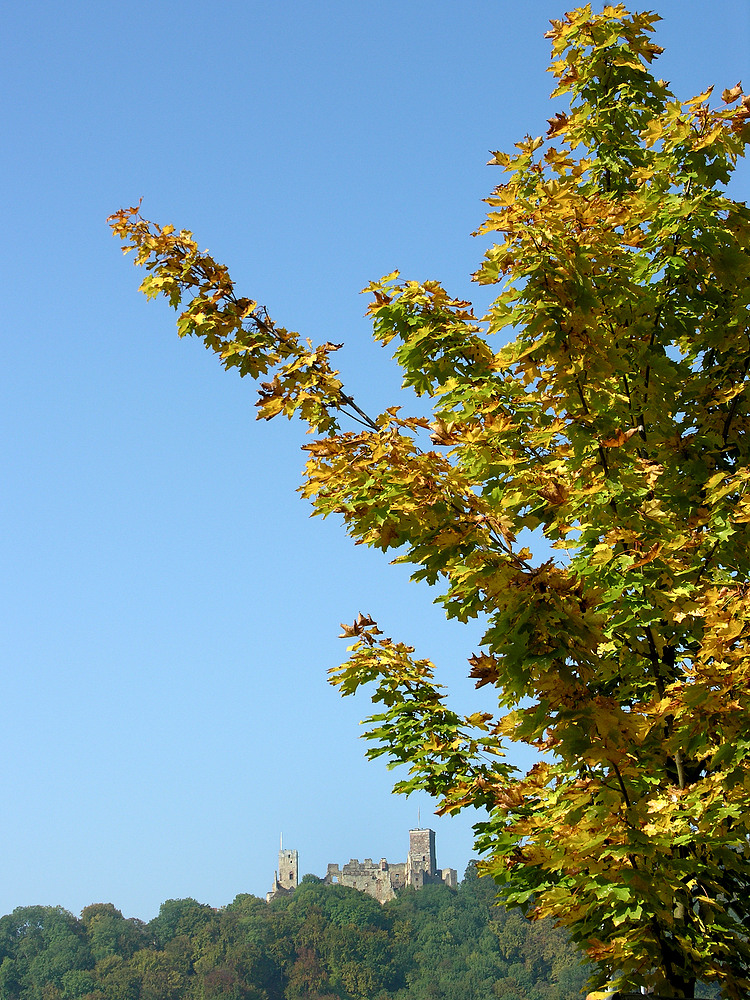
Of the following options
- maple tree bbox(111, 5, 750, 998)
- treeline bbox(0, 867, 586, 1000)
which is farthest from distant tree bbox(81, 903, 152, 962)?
maple tree bbox(111, 5, 750, 998)

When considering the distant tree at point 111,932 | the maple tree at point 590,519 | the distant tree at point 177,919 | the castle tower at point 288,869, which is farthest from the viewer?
the castle tower at point 288,869

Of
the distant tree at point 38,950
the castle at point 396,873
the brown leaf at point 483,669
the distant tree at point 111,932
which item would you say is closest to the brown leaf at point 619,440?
the brown leaf at point 483,669

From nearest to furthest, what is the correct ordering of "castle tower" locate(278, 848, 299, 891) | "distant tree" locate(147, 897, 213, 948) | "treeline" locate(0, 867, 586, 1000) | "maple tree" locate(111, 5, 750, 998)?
1. "maple tree" locate(111, 5, 750, 998)
2. "treeline" locate(0, 867, 586, 1000)
3. "distant tree" locate(147, 897, 213, 948)
4. "castle tower" locate(278, 848, 299, 891)

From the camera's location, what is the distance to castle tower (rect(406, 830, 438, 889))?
508 ft

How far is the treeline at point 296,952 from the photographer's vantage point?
398 feet

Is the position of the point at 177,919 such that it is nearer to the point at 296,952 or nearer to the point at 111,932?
the point at 111,932

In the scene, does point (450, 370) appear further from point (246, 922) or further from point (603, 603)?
point (246, 922)

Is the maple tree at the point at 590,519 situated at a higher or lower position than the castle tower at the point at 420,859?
lower

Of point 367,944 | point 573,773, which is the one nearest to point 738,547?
point 573,773

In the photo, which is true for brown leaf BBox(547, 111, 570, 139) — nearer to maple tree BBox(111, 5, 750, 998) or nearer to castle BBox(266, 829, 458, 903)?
maple tree BBox(111, 5, 750, 998)

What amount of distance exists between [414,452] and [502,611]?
1082 mm

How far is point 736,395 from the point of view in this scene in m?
7.00

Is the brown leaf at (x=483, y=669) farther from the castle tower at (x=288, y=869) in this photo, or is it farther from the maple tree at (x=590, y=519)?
the castle tower at (x=288, y=869)

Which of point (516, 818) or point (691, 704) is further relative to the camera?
point (516, 818)
